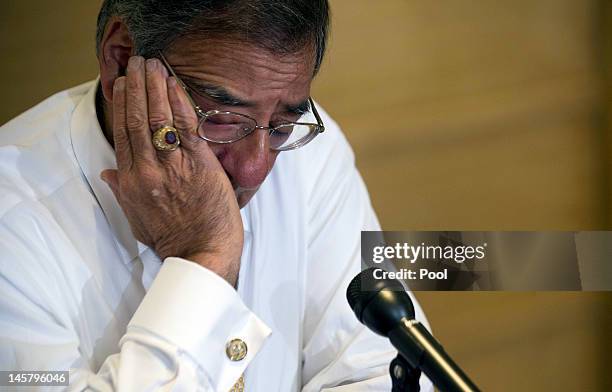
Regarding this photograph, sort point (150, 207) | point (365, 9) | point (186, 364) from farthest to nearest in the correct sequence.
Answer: point (365, 9), point (150, 207), point (186, 364)

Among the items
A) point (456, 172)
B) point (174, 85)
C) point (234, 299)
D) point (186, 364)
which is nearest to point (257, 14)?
point (174, 85)

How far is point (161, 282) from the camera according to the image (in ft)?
4.67

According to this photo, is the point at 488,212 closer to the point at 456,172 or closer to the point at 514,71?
the point at 456,172

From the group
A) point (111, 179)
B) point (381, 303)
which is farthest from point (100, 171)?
point (381, 303)

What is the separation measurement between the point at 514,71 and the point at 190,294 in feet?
5.04

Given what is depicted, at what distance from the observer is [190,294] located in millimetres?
1408

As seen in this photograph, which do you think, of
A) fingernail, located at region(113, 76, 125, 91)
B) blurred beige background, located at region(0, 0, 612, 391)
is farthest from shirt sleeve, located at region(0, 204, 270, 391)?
blurred beige background, located at region(0, 0, 612, 391)

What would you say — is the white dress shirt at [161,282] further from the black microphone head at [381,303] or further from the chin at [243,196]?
the black microphone head at [381,303]

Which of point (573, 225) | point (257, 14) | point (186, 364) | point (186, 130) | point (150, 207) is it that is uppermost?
point (257, 14)

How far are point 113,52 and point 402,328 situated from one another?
74cm

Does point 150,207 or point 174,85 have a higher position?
point 174,85

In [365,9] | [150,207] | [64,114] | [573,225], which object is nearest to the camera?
[150,207]

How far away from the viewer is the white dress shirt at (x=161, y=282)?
1394mm

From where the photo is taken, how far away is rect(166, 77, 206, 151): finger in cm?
146
